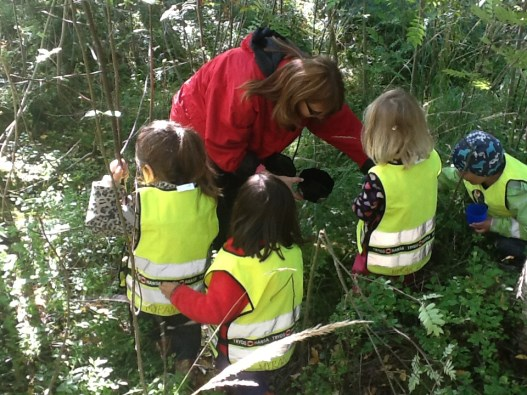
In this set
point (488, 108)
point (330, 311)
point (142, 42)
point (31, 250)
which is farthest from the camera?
point (142, 42)

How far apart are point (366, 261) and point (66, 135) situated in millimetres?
2880

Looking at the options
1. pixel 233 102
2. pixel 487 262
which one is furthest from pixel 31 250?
pixel 487 262

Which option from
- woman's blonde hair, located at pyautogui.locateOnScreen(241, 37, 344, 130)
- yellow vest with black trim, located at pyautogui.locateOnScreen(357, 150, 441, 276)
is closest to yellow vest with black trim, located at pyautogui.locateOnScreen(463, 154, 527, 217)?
yellow vest with black trim, located at pyautogui.locateOnScreen(357, 150, 441, 276)

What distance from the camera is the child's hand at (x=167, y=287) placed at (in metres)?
2.39

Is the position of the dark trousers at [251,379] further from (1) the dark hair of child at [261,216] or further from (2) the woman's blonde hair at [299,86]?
(2) the woman's blonde hair at [299,86]

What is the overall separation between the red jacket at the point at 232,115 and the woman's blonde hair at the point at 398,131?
0.40 meters

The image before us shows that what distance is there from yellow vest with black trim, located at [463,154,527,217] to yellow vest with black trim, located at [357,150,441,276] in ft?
1.29

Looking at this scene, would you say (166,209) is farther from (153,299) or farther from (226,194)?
(226,194)

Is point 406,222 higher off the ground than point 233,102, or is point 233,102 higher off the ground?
point 233,102

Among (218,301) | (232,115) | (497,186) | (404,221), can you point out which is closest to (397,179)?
(404,221)

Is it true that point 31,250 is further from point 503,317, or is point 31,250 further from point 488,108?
point 488,108

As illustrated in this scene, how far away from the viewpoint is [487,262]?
2678 millimetres

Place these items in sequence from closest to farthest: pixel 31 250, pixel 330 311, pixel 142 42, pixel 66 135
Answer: pixel 31 250, pixel 330 311, pixel 66 135, pixel 142 42

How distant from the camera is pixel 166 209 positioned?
7.64ft
